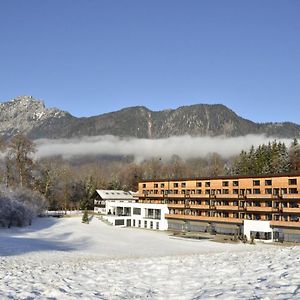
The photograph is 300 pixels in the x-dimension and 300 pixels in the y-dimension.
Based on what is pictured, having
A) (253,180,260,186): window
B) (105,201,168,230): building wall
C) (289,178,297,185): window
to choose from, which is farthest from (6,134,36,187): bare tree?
(289,178,297,185): window

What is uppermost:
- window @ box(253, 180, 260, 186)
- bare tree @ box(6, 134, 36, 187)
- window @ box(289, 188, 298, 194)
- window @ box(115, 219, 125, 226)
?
bare tree @ box(6, 134, 36, 187)

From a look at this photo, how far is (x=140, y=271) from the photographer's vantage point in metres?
20.5

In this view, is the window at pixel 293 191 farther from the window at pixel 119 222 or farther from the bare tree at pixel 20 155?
the bare tree at pixel 20 155

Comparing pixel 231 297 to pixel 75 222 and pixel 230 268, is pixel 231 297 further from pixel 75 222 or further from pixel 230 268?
pixel 75 222

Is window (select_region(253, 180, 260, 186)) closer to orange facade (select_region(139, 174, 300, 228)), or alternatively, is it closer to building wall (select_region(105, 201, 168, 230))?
orange facade (select_region(139, 174, 300, 228))

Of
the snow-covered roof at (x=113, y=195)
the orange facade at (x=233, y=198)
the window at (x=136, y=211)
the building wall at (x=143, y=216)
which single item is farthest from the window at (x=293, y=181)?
the snow-covered roof at (x=113, y=195)

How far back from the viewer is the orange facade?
199 ft

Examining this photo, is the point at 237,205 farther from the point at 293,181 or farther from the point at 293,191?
the point at 293,181

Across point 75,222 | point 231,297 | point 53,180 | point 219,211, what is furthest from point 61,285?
point 53,180

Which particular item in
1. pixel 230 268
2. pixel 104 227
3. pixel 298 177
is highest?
pixel 298 177

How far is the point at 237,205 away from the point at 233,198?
1639 millimetres

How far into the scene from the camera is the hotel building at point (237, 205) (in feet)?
198

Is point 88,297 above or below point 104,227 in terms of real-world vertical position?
above

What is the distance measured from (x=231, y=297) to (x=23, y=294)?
Result: 7.47 m
